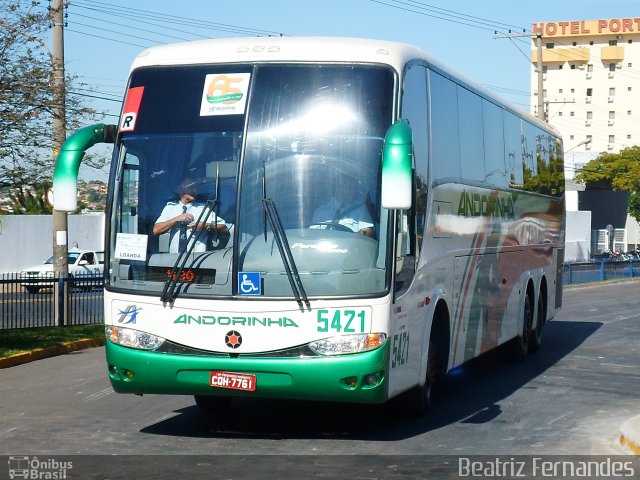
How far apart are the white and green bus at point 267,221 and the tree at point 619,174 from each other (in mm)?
85872

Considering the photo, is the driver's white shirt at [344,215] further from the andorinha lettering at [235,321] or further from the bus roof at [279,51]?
the bus roof at [279,51]

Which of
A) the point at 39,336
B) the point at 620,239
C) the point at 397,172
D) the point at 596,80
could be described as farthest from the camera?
the point at 596,80

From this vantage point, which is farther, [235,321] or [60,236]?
[60,236]

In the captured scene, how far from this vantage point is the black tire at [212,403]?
36.2 ft

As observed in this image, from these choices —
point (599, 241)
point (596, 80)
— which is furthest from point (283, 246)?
point (596, 80)

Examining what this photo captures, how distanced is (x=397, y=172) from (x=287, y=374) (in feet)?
6.26

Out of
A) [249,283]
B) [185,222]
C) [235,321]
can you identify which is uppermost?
[185,222]

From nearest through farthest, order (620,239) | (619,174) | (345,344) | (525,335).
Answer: (345,344)
(525,335)
(620,239)
(619,174)

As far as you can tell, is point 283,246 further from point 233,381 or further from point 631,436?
point 631,436

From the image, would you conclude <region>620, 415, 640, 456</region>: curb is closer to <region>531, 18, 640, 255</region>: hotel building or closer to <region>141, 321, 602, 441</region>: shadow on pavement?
<region>141, 321, 602, 441</region>: shadow on pavement

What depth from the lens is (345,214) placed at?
9125 millimetres

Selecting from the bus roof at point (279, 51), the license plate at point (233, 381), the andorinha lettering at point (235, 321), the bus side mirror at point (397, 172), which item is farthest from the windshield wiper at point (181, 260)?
the bus side mirror at point (397, 172)

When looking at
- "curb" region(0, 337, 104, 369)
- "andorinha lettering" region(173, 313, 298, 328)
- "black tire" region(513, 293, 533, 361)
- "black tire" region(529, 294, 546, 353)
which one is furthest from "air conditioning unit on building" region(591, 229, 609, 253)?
"andorinha lettering" region(173, 313, 298, 328)

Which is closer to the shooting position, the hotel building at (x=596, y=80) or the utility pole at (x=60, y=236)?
the utility pole at (x=60, y=236)
